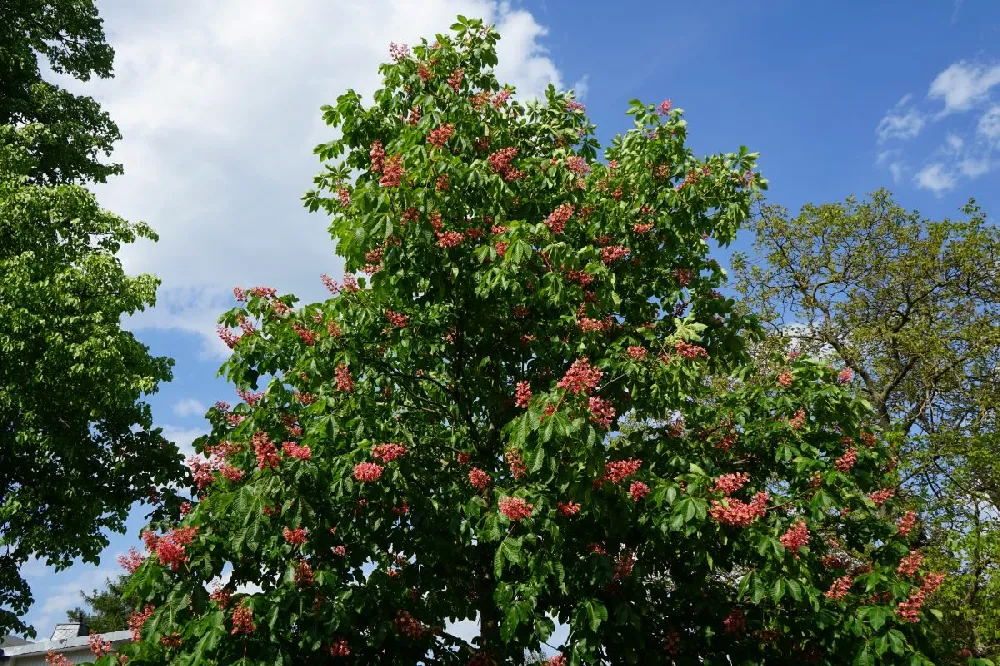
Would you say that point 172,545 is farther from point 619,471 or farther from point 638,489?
point 638,489

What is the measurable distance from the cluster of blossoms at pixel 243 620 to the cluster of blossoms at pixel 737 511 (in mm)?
4221

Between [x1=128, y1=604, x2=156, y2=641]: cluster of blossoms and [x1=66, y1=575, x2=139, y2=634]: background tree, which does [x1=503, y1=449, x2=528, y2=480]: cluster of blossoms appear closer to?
[x1=128, y1=604, x2=156, y2=641]: cluster of blossoms

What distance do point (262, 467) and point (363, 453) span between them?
933 millimetres

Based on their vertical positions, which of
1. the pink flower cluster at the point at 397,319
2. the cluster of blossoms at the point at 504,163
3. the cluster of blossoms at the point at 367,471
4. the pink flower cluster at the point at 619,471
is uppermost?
the cluster of blossoms at the point at 504,163

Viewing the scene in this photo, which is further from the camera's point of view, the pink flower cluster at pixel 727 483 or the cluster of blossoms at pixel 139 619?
the pink flower cluster at pixel 727 483

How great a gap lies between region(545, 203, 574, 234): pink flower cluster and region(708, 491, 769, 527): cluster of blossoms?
3287 mm

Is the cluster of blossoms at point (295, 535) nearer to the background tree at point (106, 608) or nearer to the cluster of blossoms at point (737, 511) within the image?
the cluster of blossoms at point (737, 511)

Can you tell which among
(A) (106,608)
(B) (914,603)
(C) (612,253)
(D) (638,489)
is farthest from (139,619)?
(A) (106,608)

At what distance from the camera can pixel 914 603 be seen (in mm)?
7707

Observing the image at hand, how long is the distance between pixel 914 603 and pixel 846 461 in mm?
1469

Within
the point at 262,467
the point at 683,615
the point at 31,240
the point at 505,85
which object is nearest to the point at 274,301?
the point at 262,467

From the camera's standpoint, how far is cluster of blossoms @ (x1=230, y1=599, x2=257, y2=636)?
272 inches

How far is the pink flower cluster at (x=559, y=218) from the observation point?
852cm

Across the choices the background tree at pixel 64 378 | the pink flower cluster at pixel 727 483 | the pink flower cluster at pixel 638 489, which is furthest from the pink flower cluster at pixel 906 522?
the background tree at pixel 64 378
